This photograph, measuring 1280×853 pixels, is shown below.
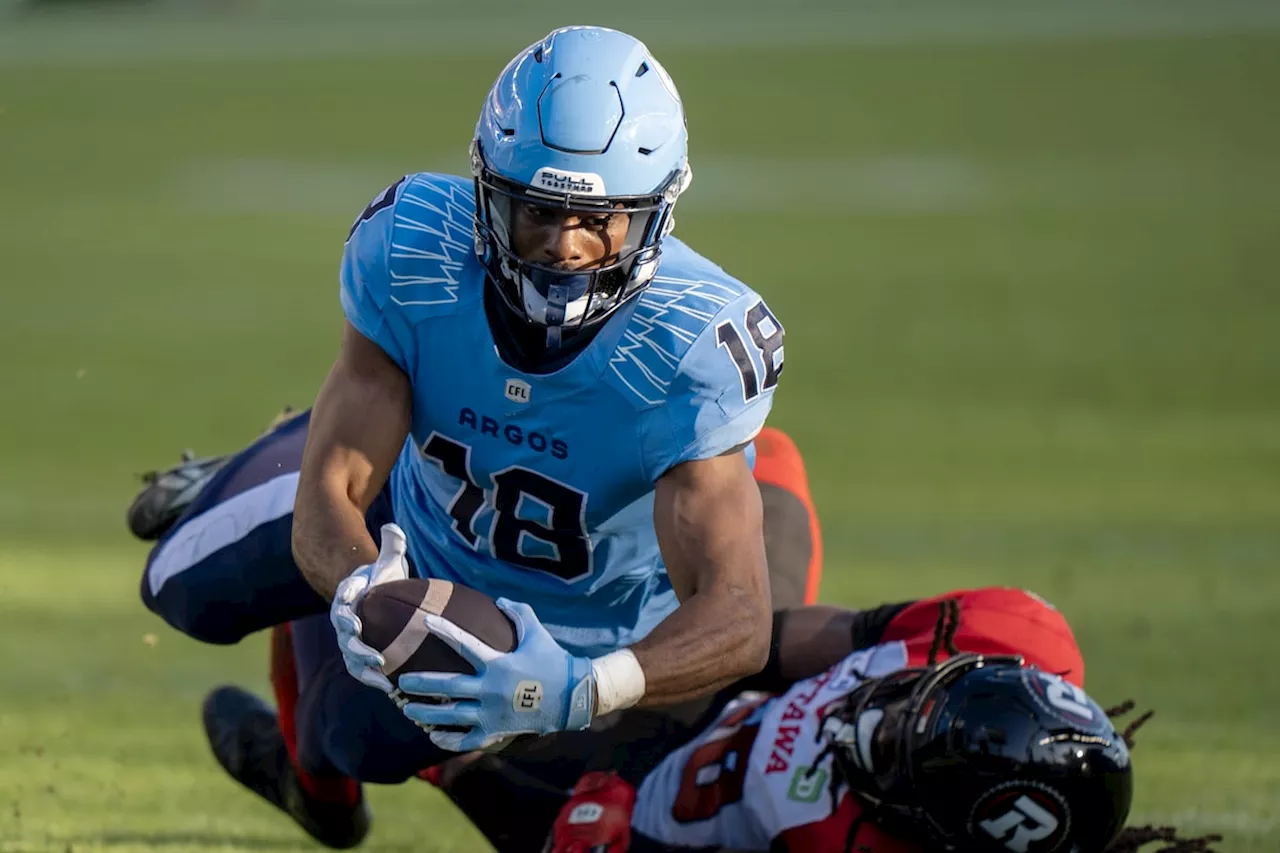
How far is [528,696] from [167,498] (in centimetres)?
236

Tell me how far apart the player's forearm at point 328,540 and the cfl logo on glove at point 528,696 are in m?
0.57

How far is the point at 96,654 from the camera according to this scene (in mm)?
7051

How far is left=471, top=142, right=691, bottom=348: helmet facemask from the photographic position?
152 inches

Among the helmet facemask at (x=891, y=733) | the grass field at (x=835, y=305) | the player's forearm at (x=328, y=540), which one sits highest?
the player's forearm at (x=328, y=540)

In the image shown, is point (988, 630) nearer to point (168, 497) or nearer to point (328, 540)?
point (328, 540)

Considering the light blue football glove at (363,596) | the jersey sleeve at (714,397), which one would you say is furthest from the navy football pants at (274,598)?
the jersey sleeve at (714,397)

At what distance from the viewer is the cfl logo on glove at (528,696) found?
3.38 m

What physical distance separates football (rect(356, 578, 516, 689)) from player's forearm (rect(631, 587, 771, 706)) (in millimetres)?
302

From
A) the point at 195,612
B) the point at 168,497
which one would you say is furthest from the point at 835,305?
the point at 195,612

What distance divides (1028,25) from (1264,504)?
806 inches

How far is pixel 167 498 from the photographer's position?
5.41 metres

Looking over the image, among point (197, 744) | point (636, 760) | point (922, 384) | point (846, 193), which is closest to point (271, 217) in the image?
point (846, 193)

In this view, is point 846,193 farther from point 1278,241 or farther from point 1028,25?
point 1028,25

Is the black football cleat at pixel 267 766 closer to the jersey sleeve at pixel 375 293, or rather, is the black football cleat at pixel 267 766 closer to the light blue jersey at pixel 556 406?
the light blue jersey at pixel 556 406
